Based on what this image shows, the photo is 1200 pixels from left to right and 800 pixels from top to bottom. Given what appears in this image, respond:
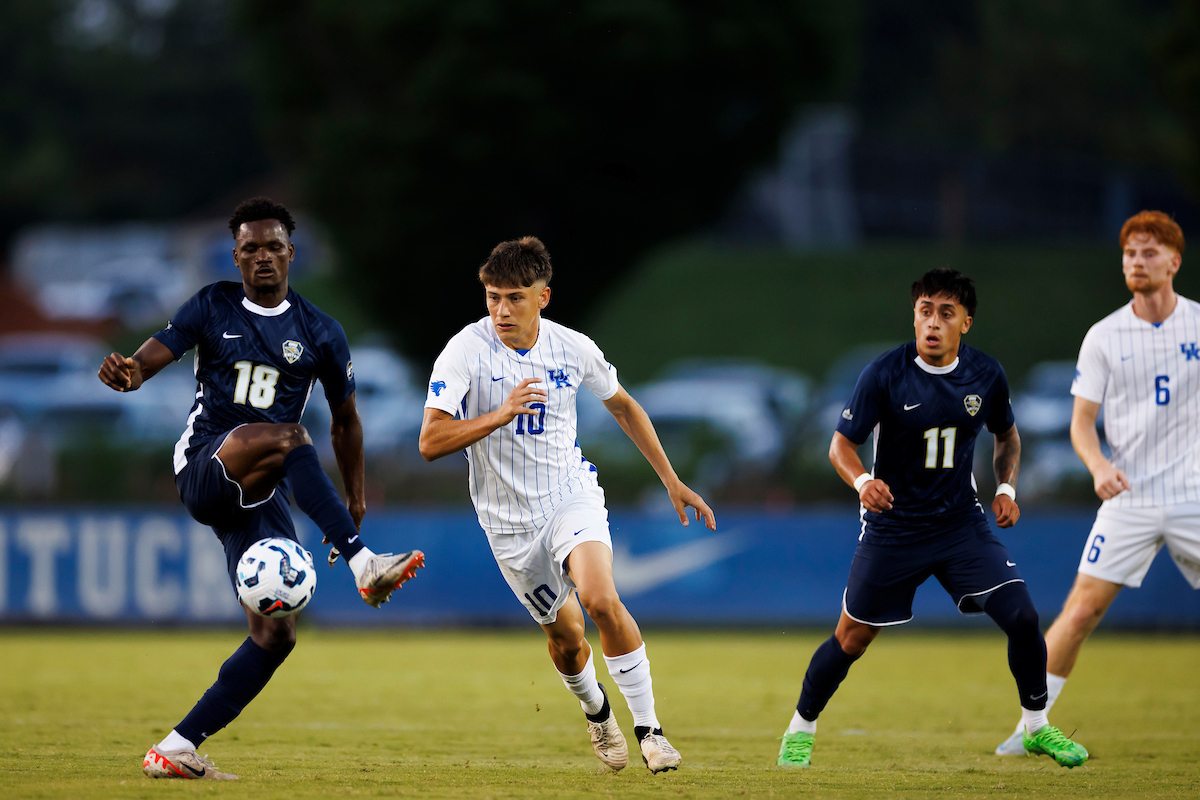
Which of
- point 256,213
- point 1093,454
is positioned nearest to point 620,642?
point 256,213

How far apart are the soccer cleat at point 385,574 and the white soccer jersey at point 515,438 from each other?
2.95ft

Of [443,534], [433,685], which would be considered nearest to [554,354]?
[433,685]

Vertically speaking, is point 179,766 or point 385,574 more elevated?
point 385,574

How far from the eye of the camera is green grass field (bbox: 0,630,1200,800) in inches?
245

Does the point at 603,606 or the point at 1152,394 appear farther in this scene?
the point at 1152,394

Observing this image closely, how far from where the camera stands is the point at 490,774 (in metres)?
6.51

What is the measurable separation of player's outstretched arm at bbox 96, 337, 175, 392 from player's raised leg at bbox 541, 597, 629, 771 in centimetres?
217

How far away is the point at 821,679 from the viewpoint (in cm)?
697

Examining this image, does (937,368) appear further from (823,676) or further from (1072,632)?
(1072,632)

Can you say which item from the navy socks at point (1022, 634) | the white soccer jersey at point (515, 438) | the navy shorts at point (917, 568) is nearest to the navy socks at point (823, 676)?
the navy shorts at point (917, 568)

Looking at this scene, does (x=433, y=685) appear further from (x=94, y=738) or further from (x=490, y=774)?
(x=490, y=774)

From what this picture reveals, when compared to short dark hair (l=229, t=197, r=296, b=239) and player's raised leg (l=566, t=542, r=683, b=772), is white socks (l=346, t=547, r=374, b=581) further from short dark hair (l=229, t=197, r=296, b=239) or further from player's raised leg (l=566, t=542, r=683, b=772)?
short dark hair (l=229, t=197, r=296, b=239)

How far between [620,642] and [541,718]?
10.00 ft

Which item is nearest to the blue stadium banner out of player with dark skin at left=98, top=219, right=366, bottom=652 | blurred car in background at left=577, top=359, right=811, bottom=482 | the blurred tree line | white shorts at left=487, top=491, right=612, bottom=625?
blurred car in background at left=577, top=359, right=811, bottom=482
